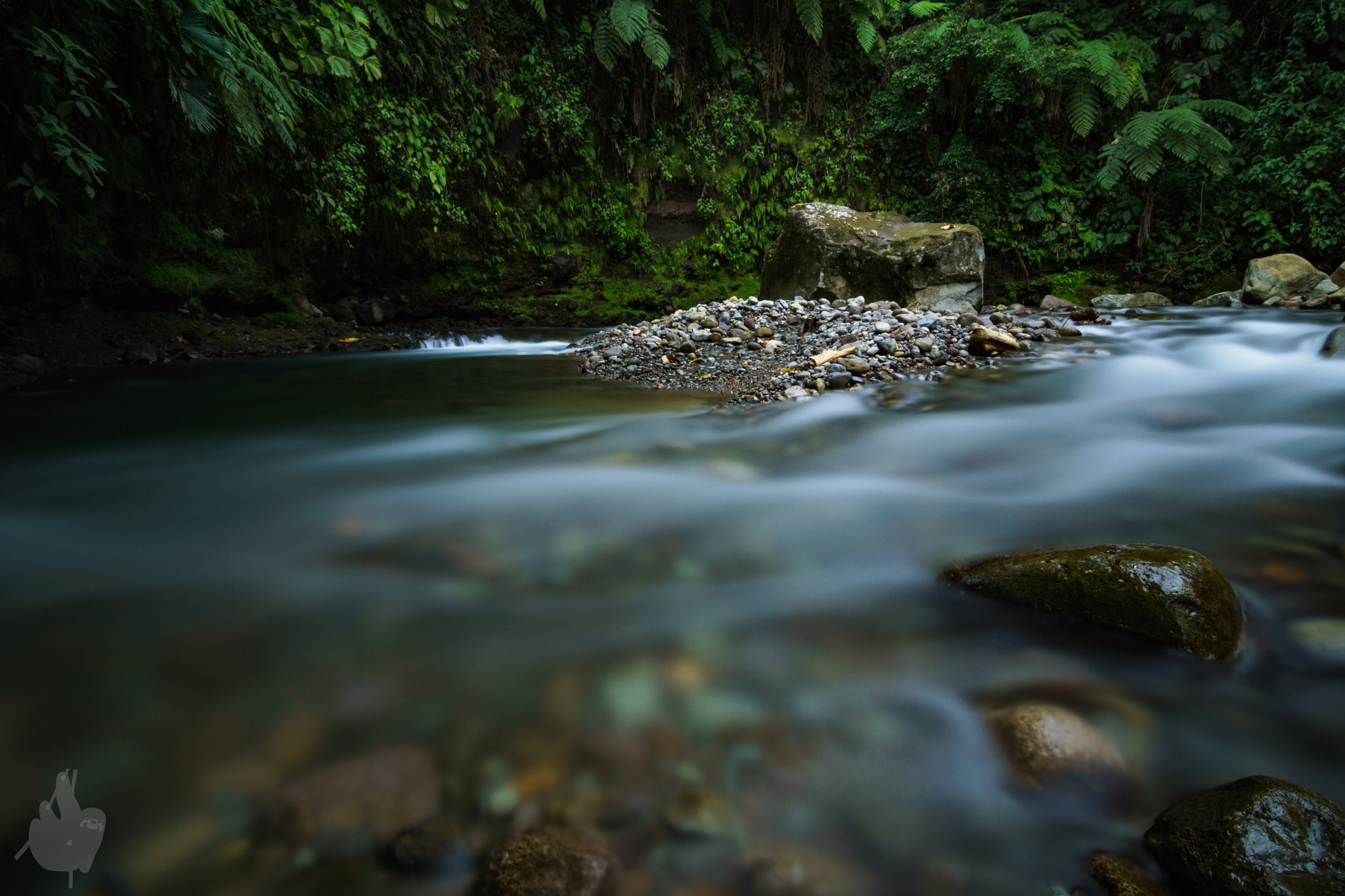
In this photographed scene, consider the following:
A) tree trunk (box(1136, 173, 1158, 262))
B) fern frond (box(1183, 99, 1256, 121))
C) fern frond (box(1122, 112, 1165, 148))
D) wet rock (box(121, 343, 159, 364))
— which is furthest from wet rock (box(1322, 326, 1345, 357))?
wet rock (box(121, 343, 159, 364))

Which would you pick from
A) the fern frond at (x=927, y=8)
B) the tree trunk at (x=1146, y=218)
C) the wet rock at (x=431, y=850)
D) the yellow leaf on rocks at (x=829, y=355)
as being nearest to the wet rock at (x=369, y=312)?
the yellow leaf on rocks at (x=829, y=355)

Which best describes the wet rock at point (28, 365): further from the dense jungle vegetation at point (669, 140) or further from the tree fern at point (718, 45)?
the tree fern at point (718, 45)

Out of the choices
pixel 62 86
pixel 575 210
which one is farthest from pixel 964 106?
pixel 62 86

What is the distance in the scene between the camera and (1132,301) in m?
9.65

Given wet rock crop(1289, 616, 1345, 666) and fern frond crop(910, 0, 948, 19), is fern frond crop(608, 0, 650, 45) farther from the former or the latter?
wet rock crop(1289, 616, 1345, 666)

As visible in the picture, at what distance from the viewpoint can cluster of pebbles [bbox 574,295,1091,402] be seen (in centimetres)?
430

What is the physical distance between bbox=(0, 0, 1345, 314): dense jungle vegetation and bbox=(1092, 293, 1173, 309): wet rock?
962mm

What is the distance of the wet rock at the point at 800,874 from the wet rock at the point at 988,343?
4416 millimetres

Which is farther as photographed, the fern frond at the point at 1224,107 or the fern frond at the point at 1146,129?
the fern frond at the point at 1224,107

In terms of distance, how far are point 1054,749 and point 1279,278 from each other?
10469mm

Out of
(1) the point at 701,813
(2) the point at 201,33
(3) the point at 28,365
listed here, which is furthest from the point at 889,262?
(3) the point at 28,365

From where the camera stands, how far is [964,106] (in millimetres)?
10875

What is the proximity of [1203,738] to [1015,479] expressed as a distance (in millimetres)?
1510

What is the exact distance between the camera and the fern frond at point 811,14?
9898 millimetres
